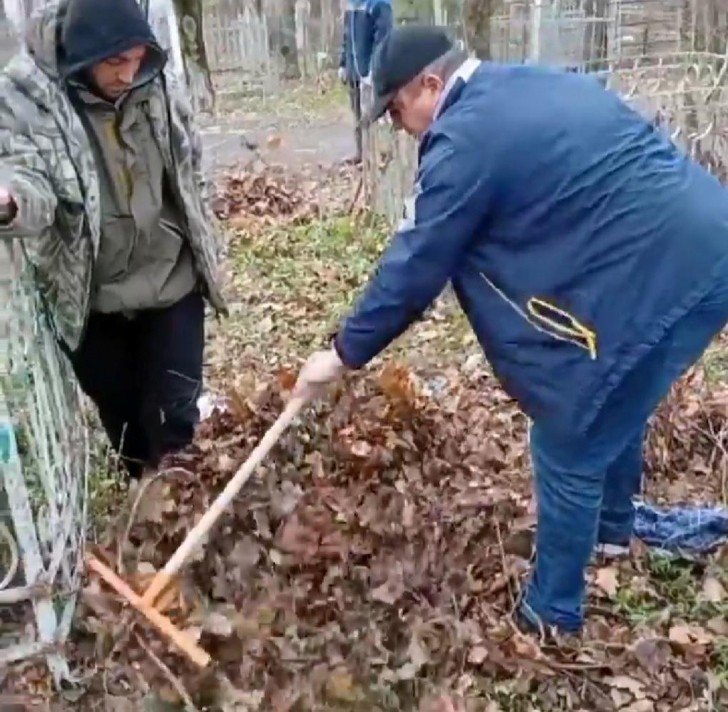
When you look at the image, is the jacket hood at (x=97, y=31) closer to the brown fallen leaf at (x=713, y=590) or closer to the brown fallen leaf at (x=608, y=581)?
the brown fallen leaf at (x=608, y=581)

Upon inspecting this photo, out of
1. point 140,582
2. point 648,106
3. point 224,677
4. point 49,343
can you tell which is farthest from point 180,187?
point 648,106

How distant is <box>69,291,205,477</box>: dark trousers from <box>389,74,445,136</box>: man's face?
39.7 inches

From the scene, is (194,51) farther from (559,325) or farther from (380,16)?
(559,325)

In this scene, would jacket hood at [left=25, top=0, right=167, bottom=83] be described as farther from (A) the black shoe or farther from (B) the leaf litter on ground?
(A) the black shoe

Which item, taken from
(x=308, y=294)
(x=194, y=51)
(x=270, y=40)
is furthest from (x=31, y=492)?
(x=270, y=40)

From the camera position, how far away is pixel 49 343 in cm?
325

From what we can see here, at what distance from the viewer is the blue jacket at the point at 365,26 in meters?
7.76

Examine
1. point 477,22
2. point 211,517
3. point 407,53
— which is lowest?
point 211,517

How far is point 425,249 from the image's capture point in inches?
111

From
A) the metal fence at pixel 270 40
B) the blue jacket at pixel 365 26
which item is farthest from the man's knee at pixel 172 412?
the metal fence at pixel 270 40

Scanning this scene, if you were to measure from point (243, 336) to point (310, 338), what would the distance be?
0.42m

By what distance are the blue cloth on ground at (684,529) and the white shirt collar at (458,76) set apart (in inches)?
67.2

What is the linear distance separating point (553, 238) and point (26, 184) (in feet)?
4.48

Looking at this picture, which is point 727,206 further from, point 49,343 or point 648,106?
point 648,106
